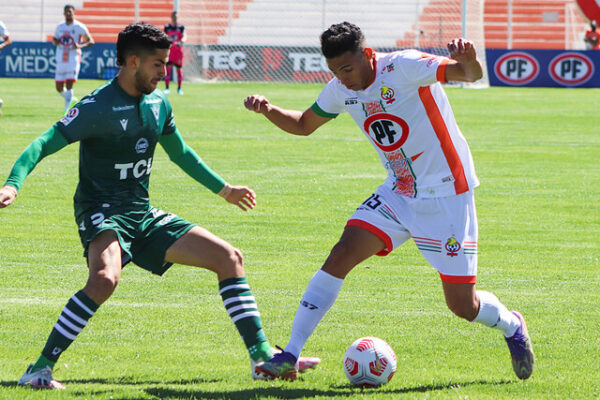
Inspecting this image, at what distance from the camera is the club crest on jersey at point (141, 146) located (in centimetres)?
560

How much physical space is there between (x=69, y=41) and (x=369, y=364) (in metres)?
19.8

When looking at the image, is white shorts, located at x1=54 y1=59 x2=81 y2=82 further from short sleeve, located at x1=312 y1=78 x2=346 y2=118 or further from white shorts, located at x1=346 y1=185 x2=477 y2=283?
white shorts, located at x1=346 y1=185 x2=477 y2=283

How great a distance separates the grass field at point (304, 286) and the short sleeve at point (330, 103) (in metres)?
1.49

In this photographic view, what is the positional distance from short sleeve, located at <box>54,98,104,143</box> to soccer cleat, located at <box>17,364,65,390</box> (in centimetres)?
124

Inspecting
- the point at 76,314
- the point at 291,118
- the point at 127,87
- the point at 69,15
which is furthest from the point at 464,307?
the point at 69,15

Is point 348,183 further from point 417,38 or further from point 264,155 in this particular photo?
point 417,38

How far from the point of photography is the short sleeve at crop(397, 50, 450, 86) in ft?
17.9

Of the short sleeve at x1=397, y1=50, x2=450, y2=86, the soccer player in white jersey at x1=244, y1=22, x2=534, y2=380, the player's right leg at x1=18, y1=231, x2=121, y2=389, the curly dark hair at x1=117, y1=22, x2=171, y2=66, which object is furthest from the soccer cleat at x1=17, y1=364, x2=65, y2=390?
the short sleeve at x1=397, y1=50, x2=450, y2=86

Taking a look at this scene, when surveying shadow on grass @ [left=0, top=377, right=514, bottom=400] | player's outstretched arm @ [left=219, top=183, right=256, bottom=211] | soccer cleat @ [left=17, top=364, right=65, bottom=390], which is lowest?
shadow on grass @ [left=0, top=377, right=514, bottom=400]

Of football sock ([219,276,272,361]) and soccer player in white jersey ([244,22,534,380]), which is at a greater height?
soccer player in white jersey ([244,22,534,380])

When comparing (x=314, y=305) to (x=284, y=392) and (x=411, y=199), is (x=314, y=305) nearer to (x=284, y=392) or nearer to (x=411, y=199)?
(x=284, y=392)

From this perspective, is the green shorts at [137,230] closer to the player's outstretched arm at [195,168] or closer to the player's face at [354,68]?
the player's outstretched arm at [195,168]

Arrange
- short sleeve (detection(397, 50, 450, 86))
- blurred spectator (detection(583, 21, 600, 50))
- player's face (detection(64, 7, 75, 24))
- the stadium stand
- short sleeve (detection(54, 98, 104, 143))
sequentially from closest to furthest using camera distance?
short sleeve (detection(54, 98, 104, 143))
short sleeve (detection(397, 50, 450, 86))
player's face (detection(64, 7, 75, 24))
the stadium stand
blurred spectator (detection(583, 21, 600, 50))

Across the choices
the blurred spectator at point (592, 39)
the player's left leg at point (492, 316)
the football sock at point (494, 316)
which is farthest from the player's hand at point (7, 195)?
the blurred spectator at point (592, 39)
